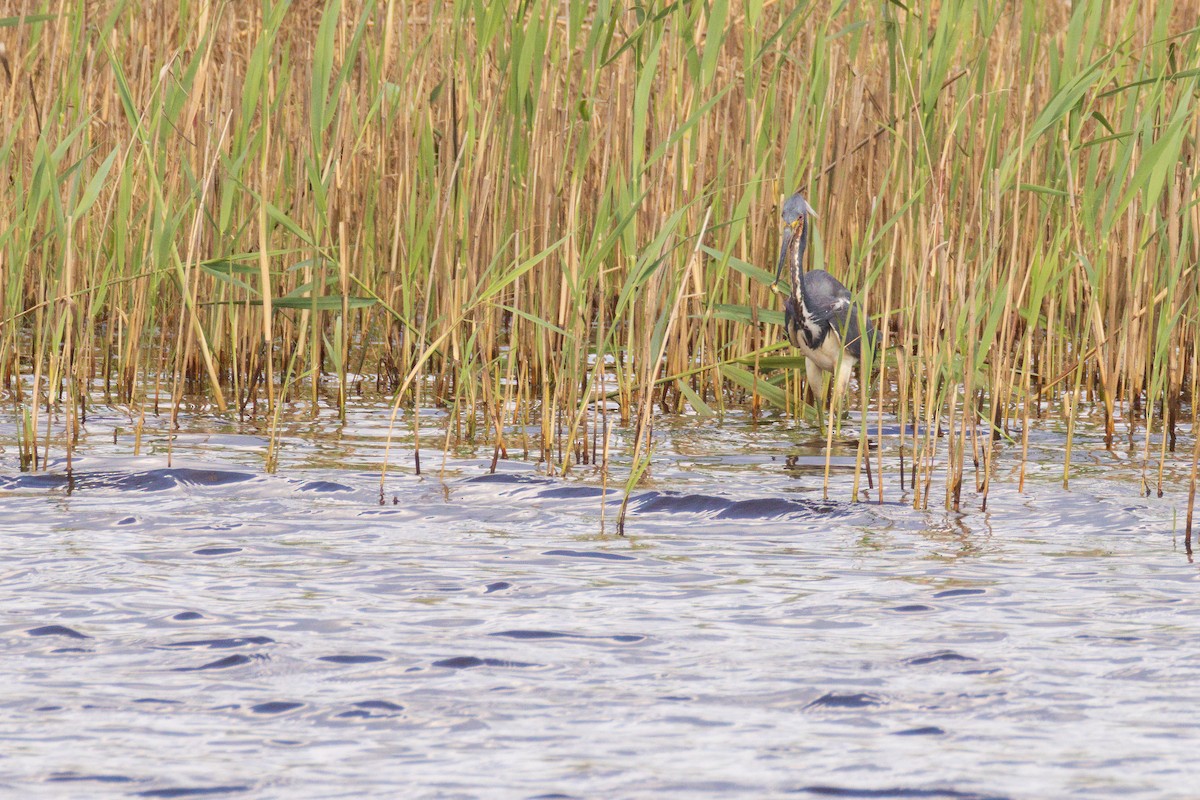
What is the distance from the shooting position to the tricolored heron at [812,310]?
495 centimetres

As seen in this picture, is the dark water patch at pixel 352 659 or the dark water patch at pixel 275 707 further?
the dark water patch at pixel 352 659

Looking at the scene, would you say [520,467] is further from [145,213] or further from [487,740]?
[487,740]

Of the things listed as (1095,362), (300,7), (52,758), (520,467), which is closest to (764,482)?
(520,467)

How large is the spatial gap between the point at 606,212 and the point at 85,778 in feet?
6.63

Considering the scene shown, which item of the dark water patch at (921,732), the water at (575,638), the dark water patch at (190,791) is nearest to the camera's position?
the dark water patch at (190,791)

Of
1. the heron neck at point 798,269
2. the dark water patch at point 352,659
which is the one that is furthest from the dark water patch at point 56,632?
the heron neck at point 798,269

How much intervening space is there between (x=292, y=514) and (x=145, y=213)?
43.0 inches

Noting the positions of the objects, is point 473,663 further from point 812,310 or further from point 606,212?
point 812,310

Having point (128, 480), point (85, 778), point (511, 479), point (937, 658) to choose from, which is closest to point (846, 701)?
point (937, 658)

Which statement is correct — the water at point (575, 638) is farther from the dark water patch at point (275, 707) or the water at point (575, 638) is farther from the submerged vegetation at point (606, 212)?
the submerged vegetation at point (606, 212)

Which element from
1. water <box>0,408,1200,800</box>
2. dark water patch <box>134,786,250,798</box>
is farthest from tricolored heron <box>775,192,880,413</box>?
dark water patch <box>134,786,250,798</box>

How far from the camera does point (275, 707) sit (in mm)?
2416

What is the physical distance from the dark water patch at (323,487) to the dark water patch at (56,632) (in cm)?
129

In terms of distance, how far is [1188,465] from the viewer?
14.8 feet
